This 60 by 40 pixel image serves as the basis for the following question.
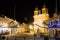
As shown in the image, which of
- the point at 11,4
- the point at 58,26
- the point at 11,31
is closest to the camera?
the point at 58,26

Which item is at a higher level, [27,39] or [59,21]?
[59,21]

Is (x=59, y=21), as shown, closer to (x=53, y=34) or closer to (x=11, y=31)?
(x=53, y=34)

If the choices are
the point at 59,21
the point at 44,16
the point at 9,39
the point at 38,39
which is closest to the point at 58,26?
the point at 59,21

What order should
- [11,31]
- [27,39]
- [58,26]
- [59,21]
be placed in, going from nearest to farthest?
[27,39], [58,26], [59,21], [11,31]

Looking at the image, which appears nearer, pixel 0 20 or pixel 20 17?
pixel 0 20

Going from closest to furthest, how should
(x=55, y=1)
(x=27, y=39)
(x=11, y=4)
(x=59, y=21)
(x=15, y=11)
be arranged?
(x=27, y=39), (x=59, y=21), (x=55, y=1), (x=11, y=4), (x=15, y=11)

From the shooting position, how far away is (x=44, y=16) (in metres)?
46.1

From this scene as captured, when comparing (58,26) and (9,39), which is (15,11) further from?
(9,39)

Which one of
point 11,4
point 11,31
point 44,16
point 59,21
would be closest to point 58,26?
point 59,21

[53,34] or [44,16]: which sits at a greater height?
[44,16]

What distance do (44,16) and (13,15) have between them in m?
10.8

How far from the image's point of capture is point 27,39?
20578mm

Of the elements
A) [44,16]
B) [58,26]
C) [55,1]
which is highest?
[55,1]

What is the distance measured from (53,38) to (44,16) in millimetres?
25590
